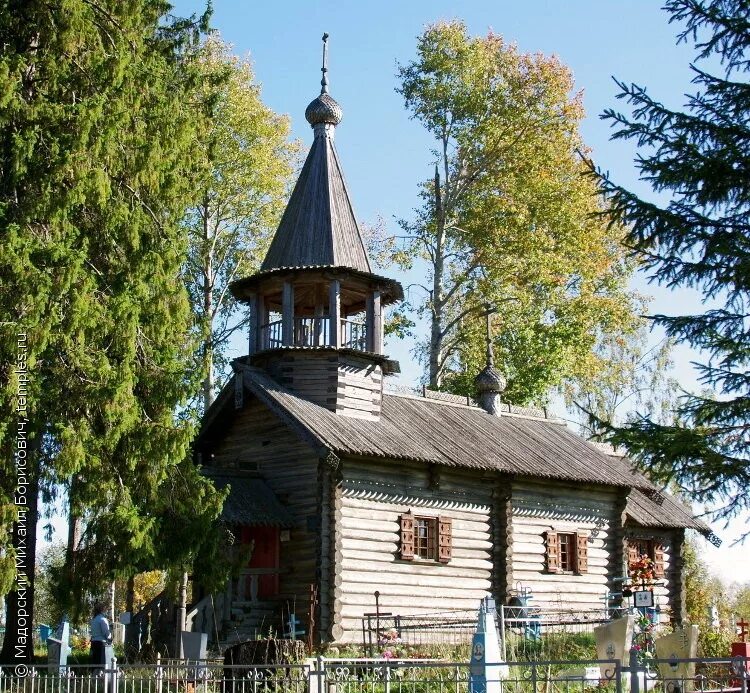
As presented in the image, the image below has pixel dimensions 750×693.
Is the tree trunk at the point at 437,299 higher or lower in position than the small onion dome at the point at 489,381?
higher

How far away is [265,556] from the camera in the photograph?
22.7 m

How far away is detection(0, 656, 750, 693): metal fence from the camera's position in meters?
11.5

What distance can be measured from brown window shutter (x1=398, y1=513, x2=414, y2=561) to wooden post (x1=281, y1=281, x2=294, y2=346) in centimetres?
457

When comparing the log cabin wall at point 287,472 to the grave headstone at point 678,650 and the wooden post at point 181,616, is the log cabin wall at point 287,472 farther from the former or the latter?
the grave headstone at point 678,650

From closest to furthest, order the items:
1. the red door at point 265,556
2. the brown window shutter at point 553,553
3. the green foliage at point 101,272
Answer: the green foliage at point 101,272 < the red door at point 265,556 < the brown window shutter at point 553,553

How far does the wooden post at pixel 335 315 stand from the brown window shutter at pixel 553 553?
719 centimetres

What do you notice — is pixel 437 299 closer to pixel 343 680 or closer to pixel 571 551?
pixel 571 551

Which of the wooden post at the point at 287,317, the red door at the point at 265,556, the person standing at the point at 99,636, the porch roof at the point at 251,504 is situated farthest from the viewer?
the wooden post at the point at 287,317

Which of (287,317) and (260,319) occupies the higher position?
(260,319)

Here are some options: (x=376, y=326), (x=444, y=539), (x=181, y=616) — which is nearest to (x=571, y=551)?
(x=444, y=539)

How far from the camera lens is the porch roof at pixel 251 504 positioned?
21422 mm

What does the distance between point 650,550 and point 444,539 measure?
9158 mm

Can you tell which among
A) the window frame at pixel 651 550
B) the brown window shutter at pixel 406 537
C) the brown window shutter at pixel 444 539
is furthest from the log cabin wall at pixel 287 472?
the window frame at pixel 651 550

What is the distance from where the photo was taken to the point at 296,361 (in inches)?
959
